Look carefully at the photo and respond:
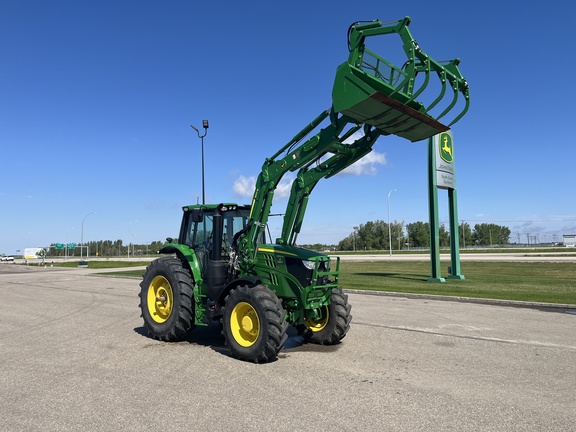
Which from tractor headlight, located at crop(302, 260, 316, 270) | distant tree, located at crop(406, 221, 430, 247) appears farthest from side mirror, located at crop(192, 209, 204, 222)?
distant tree, located at crop(406, 221, 430, 247)

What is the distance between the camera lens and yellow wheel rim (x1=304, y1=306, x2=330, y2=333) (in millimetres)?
7676

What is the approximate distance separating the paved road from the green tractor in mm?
533

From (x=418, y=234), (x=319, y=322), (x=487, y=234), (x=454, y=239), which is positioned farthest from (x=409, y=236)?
(x=319, y=322)

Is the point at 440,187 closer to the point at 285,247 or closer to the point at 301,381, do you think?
the point at 285,247

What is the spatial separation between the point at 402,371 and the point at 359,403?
152cm

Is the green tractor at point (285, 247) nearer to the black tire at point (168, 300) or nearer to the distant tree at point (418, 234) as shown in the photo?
the black tire at point (168, 300)

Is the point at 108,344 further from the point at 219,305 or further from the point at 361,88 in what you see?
the point at 361,88

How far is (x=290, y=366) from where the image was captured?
6.28 metres

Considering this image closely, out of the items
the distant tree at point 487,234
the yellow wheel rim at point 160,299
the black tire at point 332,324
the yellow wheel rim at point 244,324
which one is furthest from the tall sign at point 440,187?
the distant tree at point 487,234

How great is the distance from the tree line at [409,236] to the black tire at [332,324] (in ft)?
369

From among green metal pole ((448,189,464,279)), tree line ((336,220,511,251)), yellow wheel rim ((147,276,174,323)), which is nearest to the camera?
yellow wheel rim ((147,276,174,323))

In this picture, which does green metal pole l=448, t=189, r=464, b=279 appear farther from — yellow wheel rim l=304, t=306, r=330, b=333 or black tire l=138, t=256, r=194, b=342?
black tire l=138, t=256, r=194, b=342

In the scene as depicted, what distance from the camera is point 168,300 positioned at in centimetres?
826

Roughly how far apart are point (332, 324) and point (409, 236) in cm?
12851
